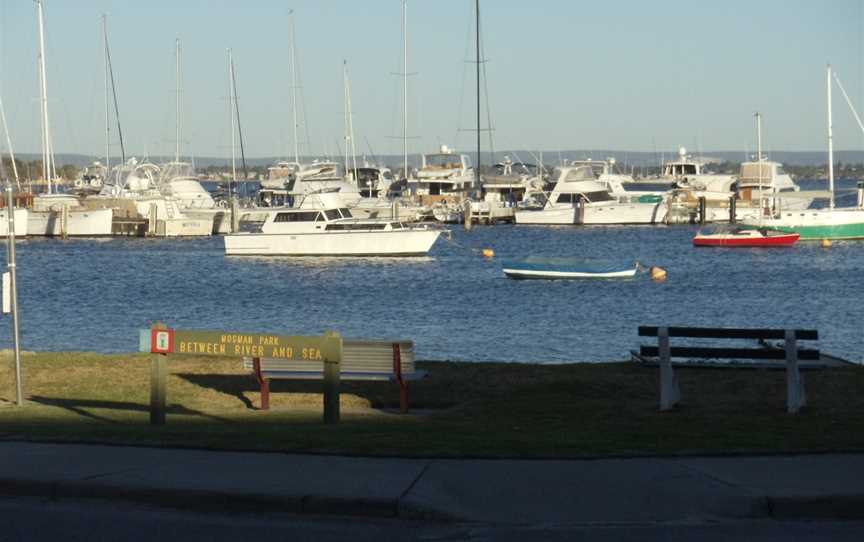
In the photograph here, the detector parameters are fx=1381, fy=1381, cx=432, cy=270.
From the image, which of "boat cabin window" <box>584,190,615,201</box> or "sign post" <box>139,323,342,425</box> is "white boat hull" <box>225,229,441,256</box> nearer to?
"boat cabin window" <box>584,190,615,201</box>

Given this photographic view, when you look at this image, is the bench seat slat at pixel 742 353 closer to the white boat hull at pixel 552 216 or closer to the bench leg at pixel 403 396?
the bench leg at pixel 403 396

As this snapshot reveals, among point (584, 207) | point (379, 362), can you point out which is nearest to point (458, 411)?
point (379, 362)

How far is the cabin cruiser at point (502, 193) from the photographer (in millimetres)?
100062

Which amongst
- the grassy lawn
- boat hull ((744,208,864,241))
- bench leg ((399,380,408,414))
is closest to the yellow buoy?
boat hull ((744,208,864,241))

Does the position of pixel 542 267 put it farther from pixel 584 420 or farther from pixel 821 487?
pixel 821 487

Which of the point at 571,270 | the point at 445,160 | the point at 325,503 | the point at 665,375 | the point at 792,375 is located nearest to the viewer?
the point at 325,503

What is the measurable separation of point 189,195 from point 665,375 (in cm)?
7918

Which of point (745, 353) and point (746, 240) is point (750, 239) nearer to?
point (746, 240)

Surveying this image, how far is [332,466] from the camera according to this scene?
11.1m

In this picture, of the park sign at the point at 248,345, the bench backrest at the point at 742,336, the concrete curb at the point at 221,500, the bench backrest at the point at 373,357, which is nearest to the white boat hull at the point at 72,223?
the bench backrest at the point at 373,357

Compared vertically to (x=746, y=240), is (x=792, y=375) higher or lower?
higher

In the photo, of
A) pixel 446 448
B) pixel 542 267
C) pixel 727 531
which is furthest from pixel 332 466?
pixel 542 267

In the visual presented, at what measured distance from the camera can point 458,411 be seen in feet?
52.2

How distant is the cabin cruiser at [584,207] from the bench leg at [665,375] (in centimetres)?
7861
